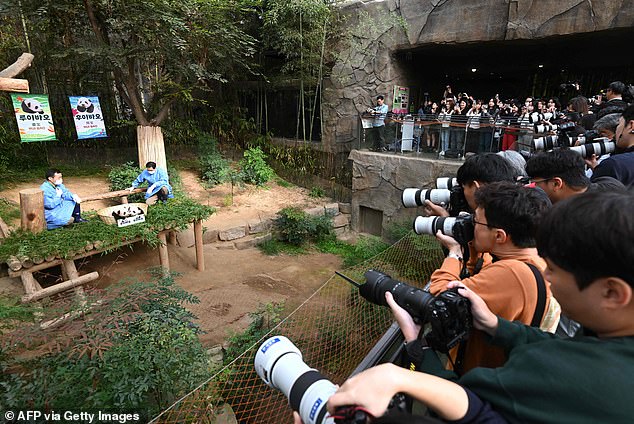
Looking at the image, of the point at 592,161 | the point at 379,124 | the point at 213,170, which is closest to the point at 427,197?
the point at 592,161

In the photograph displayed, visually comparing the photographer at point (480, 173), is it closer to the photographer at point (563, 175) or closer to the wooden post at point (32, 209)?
the photographer at point (563, 175)

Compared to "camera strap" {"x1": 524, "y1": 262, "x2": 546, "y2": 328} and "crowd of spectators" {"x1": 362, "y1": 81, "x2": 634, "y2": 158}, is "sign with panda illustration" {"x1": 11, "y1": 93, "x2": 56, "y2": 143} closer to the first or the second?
"crowd of spectators" {"x1": 362, "y1": 81, "x2": 634, "y2": 158}

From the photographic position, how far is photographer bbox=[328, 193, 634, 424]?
58 cm

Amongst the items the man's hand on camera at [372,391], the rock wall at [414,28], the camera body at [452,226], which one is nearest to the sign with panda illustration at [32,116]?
the rock wall at [414,28]

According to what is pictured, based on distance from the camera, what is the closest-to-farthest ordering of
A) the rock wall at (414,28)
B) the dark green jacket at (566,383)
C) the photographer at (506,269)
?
the dark green jacket at (566,383)
the photographer at (506,269)
the rock wall at (414,28)

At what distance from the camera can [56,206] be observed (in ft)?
14.2

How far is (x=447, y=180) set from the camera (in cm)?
248

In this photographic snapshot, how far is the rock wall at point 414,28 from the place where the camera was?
624 cm

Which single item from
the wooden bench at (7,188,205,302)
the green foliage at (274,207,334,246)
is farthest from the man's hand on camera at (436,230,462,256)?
the green foliage at (274,207,334,246)

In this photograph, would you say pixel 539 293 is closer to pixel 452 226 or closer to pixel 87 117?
pixel 452 226

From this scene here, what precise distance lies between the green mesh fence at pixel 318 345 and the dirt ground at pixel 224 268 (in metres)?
1.12

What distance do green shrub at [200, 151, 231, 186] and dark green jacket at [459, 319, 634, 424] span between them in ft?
27.7

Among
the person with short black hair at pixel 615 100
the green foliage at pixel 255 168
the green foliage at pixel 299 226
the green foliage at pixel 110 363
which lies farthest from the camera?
the green foliage at pixel 255 168

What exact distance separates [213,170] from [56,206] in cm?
458
